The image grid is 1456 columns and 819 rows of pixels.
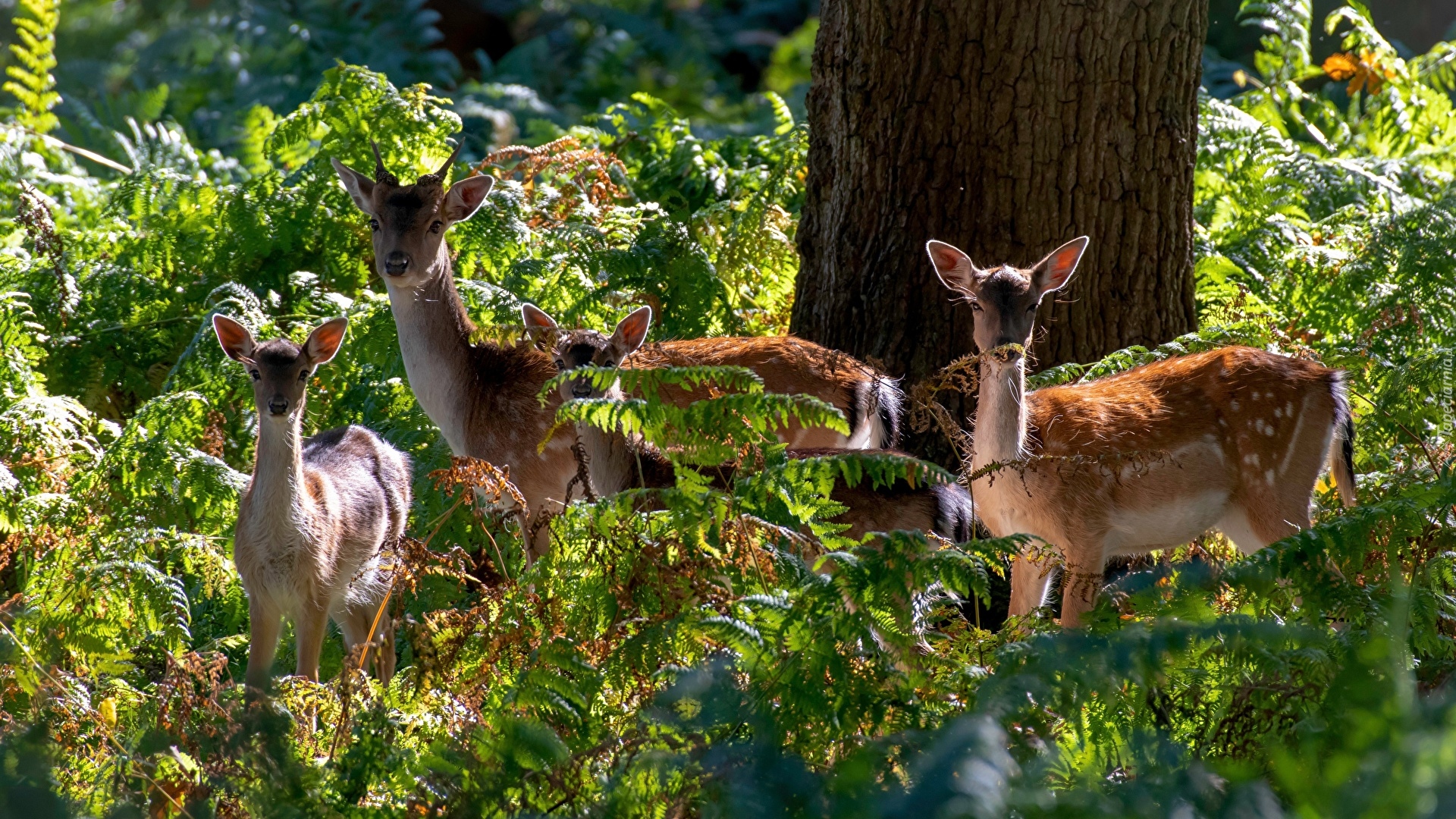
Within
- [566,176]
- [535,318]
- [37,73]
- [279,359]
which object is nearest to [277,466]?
[279,359]

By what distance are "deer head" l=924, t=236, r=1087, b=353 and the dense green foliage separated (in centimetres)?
69

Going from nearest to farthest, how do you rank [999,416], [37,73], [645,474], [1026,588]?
[999,416] → [1026,588] → [645,474] → [37,73]

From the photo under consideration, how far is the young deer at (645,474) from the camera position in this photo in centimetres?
500

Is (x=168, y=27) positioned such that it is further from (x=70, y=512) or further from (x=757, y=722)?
(x=757, y=722)

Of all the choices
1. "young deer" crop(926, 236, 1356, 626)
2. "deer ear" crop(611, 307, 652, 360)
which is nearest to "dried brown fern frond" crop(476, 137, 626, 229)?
"deer ear" crop(611, 307, 652, 360)

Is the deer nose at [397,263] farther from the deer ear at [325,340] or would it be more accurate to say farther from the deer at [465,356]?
the deer ear at [325,340]

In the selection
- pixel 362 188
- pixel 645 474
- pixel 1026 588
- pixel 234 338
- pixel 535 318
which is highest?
pixel 362 188

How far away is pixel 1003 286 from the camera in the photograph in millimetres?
4957

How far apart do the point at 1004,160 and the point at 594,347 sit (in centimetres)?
184

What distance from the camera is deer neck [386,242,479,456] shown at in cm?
600

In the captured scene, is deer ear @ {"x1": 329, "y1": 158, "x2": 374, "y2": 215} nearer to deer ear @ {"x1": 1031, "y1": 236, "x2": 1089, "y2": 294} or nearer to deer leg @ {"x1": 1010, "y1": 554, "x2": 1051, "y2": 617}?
deer ear @ {"x1": 1031, "y1": 236, "x2": 1089, "y2": 294}

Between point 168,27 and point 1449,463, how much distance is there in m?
13.8

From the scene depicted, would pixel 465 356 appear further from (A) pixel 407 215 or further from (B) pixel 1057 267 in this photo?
(B) pixel 1057 267

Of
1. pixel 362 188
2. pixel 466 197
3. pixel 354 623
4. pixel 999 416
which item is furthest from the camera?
pixel 466 197
